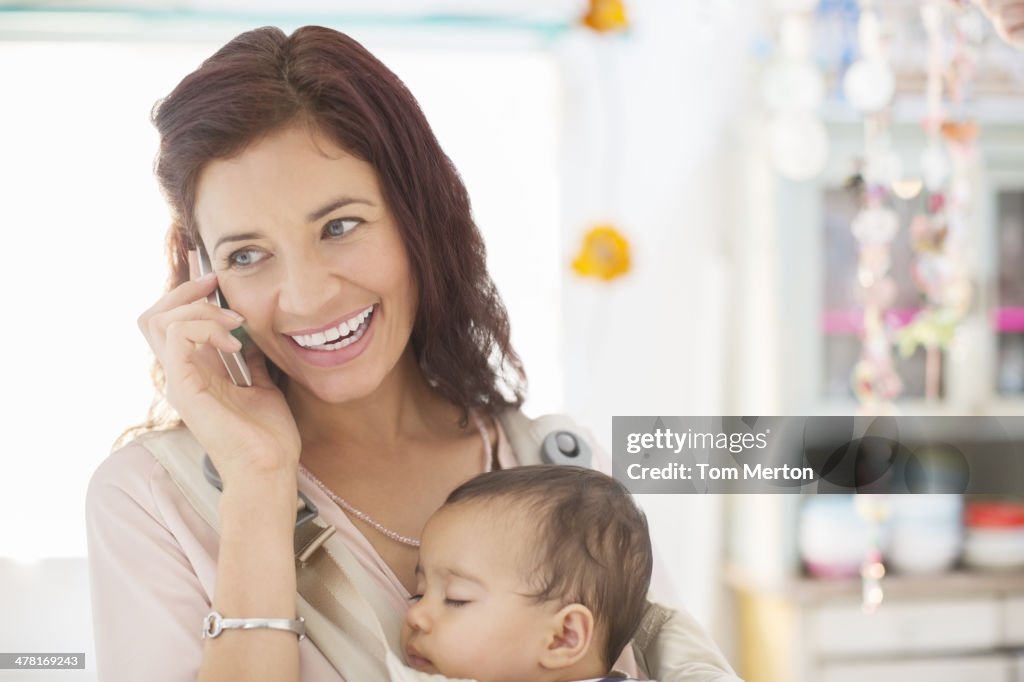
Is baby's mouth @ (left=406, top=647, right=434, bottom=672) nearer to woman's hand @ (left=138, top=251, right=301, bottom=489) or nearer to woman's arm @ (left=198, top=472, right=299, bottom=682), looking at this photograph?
woman's arm @ (left=198, top=472, right=299, bottom=682)

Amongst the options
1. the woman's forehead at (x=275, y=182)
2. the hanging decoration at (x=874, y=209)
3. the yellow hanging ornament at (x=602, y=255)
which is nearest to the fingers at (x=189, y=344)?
the woman's forehead at (x=275, y=182)

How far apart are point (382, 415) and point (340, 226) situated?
308 mm

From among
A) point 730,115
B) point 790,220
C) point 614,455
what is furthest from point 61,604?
point 730,115

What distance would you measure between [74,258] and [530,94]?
1.41 m

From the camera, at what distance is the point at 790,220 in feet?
9.28

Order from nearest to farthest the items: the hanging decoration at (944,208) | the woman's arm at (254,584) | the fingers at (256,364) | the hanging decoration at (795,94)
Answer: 1. the woman's arm at (254,584)
2. the fingers at (256,364)
3. the hanging decoration at (944,208)
4. the hanging decoration at (795,94)

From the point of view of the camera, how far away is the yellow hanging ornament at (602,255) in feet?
10.3

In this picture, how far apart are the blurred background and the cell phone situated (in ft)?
5.10

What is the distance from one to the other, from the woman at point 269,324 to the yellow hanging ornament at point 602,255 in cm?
193

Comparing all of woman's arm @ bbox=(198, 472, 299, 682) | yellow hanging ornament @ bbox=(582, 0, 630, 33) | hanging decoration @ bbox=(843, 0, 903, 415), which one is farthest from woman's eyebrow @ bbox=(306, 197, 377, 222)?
yellow hanging ornament @ bbox=(582, 0, 630, 33)

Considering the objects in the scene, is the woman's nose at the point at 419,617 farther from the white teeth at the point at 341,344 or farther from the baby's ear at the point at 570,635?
the white teeth at the point at 341,344

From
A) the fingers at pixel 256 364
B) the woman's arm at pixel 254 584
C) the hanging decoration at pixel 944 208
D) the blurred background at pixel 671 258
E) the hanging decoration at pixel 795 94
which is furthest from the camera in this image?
the blurred background at pixel 671 258

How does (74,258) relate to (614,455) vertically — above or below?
above

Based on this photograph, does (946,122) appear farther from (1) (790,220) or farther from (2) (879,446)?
(2) (879,446)
